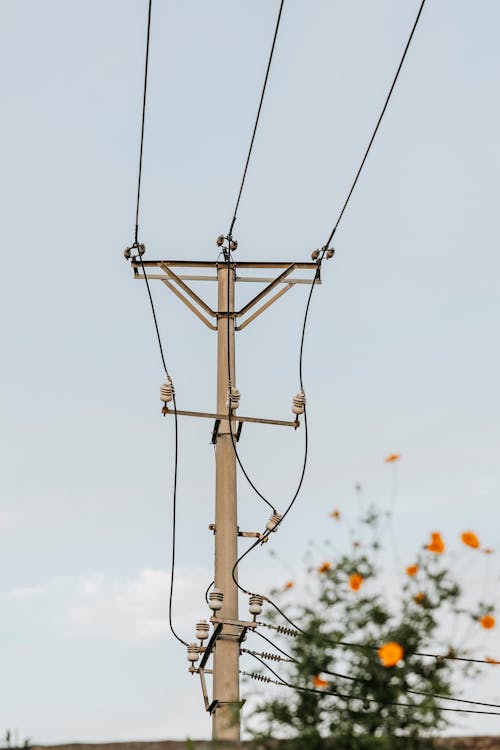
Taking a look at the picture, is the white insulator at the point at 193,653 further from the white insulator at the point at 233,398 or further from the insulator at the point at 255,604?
the white insulator at the point at 233,398

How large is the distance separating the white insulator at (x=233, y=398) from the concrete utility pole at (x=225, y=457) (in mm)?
57

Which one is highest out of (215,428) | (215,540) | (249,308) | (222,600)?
(249,308)

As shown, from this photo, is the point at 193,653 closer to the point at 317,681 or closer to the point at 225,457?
the point at 225,457

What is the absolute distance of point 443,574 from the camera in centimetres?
409

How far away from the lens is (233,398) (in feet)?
35.9

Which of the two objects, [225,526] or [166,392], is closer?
[225,526]

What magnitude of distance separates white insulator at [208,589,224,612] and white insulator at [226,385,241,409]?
194cm

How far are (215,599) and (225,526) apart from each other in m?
0.81

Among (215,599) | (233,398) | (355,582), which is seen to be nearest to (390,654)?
(355,582)

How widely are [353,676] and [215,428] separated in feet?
23.3

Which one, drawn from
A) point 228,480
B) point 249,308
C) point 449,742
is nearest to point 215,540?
point 228,480

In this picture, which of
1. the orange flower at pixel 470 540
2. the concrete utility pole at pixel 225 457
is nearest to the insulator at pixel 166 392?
the concrete utility pole at pixel 225 457

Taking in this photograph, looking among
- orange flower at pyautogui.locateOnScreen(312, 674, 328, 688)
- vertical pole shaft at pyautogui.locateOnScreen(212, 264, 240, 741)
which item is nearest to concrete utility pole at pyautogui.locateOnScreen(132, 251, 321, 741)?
vertical pole shaft at pyautogui.locateOnScreen(212, 264, 240, 741)

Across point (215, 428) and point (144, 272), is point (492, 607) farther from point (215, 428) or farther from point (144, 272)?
point (144, 272)
